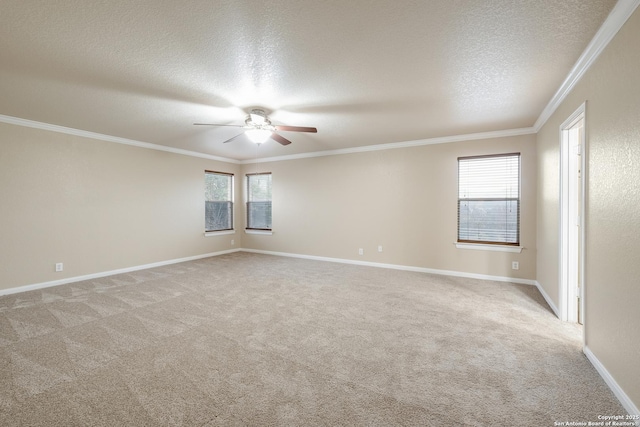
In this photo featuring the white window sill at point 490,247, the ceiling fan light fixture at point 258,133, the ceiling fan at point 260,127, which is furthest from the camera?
the white window sill at point 490,247

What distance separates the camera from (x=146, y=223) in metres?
5.52

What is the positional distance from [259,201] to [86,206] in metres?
3.62

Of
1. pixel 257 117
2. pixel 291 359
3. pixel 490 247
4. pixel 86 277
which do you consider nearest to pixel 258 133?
pixel 257 117

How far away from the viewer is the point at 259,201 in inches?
293

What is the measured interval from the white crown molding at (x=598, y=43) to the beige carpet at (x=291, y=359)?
244 centimetres

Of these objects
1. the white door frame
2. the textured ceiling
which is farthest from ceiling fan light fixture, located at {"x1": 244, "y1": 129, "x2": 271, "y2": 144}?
the white door frame

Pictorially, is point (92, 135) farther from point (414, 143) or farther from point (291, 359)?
point (414, 143)

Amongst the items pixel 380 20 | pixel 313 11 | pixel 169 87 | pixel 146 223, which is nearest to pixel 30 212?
pixel 146 223

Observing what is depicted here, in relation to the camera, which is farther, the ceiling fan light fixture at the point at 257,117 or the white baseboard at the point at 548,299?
the ceiling fan light fixture at the point at 257,117

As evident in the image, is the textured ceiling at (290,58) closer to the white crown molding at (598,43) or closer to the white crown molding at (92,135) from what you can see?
the white crown molding at (598,43)

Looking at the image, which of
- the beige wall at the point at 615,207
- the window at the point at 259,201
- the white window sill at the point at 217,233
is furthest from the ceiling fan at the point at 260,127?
the white window sill at the point at 217,233

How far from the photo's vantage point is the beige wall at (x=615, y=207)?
65.8 inches

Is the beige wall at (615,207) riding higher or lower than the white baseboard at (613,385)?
higher

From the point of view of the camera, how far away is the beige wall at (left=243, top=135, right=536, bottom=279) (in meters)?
4.64
